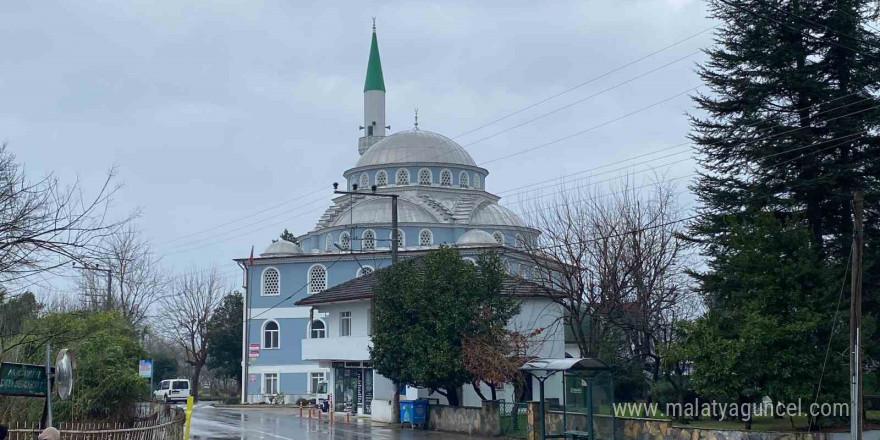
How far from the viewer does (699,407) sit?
28.4 m

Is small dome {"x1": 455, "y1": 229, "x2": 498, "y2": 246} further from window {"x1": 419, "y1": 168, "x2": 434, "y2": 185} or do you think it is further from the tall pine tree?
the tall pine tree

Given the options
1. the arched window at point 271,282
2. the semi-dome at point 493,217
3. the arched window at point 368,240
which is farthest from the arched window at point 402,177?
the arched window at point 271,282

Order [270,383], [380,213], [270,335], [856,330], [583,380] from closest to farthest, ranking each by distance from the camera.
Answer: [856,330] → [583,380] → [270,383] → [270,335] → [380,213]

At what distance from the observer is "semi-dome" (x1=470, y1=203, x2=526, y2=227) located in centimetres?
7069

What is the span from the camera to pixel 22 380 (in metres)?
14.2

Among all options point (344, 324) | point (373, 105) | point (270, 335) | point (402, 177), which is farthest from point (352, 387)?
point (373, 105)

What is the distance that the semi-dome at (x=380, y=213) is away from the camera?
67.8 m

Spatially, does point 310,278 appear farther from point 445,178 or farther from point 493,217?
point 493,217

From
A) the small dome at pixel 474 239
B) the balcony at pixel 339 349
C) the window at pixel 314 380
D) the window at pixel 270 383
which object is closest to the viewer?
the balcony at pixel 339 349

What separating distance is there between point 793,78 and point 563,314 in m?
14.6

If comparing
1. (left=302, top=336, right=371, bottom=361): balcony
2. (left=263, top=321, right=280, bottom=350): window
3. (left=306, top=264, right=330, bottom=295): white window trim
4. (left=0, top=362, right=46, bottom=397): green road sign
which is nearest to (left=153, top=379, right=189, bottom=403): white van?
(left=263, top=321, right=280, bottom=350): window

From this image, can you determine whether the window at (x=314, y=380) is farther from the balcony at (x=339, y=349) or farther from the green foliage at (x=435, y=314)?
the green foliage at (x=435, y=314)

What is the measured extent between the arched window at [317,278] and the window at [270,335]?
3398mm

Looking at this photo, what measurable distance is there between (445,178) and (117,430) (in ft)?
184
